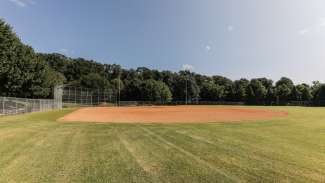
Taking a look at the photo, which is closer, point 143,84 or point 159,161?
point 159,161

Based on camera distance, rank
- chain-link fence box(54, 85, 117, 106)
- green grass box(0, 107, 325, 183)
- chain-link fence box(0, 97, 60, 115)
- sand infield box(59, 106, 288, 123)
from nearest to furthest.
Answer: green grass box(0, 107, 325, 183) → sand infield box(59, 106, 288, 123) → chain-link fence box(0, 97, 60, 115) → chain-link fence box(54, 85, 117, 106)

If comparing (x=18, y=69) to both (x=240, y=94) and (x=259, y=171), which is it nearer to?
(x=259, y=171)

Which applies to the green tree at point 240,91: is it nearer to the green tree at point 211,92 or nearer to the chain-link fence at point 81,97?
the green tree at point 211,92

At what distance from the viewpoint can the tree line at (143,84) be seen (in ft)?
193

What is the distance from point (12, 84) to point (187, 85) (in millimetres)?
75963

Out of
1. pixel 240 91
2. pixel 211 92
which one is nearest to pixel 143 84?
pixel 211 92

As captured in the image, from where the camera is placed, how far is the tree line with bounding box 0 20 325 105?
193 ft

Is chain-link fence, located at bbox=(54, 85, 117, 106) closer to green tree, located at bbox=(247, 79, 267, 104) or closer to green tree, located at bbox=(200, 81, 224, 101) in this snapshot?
green tree, located at bbox=(200, 81, 224, 101)

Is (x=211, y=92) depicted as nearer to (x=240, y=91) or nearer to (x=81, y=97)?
(x=240, y=91)

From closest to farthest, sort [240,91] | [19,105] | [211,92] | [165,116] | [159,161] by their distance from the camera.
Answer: [159,161] → [165,116] → [19,105] → [240,91] → [211,92]

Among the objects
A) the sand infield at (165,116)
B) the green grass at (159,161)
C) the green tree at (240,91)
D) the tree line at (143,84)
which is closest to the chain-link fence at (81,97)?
the tree line at (143,84)

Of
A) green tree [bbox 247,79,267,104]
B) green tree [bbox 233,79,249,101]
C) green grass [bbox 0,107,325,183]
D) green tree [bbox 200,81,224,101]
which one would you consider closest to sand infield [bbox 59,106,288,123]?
green grass [bbox 0,107,325,183]

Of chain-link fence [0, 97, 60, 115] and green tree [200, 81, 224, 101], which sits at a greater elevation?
green tree [200, 81, 224, 101]

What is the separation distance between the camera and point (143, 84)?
347ft
